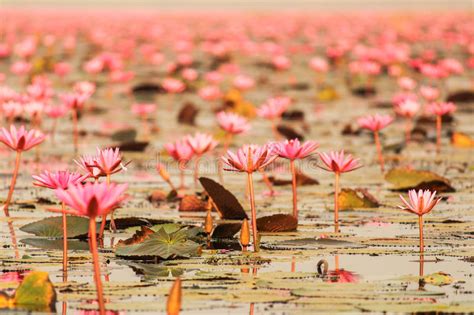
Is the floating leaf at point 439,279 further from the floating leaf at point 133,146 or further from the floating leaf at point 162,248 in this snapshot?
the floating leaf at point 133,146

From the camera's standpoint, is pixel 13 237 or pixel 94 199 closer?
pixel 94 199

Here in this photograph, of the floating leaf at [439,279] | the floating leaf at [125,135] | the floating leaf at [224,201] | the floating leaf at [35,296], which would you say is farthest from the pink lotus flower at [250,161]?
the floating leaf at [125,135]

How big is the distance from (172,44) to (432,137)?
15608 mm

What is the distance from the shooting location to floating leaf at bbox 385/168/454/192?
6.91 metres

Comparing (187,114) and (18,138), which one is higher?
(187,114)

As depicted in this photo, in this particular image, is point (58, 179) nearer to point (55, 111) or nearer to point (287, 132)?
point (55, 111)

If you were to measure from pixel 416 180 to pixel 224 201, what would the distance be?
1594 mm

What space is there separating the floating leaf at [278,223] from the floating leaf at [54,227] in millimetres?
788

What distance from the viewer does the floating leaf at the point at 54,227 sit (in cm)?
539


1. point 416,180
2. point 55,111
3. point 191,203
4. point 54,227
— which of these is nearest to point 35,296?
point 54,227

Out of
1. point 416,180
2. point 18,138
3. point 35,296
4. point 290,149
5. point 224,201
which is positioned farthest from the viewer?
point 416,180

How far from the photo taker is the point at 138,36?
28234mm

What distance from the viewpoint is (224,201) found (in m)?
5.86

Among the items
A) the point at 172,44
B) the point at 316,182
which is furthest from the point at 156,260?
the point at 172,44
